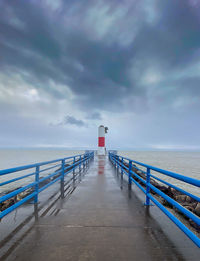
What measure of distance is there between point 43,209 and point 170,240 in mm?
2824

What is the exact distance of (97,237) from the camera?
2434 millimetres

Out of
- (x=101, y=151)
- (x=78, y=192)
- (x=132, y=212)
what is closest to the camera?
(x=132, y=212)

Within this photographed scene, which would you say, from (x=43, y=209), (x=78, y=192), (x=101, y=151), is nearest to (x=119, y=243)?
(x=43, y=209)

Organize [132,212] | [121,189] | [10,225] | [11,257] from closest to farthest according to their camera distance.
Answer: [11,257] → [10,225] → [132,212] → [121,189]

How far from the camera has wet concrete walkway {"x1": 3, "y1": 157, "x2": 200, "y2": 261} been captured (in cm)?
204

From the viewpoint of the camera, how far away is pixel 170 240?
240 centimetres

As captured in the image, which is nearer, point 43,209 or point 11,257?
point 11,257

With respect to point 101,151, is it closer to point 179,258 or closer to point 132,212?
point 132,212

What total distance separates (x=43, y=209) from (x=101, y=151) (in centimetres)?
1955

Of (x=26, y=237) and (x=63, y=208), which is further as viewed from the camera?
(x=63, y=208)

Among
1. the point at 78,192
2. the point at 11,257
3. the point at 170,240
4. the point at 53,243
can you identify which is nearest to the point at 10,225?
the point at 11,257

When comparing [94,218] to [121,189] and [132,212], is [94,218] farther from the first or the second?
[121,189]

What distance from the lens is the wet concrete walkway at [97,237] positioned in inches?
80.2

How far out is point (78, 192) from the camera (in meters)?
4.97
